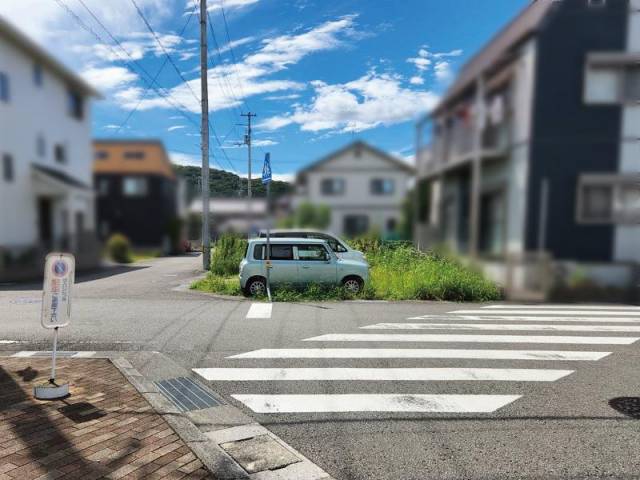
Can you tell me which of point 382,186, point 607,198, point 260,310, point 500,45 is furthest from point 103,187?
point 260,310

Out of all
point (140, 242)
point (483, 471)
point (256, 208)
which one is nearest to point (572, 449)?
point (483, 471)

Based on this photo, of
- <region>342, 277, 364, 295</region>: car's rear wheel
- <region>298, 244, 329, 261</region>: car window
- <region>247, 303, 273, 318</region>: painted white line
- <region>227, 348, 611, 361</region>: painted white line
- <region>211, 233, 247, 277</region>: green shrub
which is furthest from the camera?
<region>342, 277, 364, 295</region>: car's rear wheel

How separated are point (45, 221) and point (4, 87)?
0.41 metres

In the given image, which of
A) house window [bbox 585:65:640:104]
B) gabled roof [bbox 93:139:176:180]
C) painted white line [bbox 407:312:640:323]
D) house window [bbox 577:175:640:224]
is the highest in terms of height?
house window [bbox 585:65:640:104]

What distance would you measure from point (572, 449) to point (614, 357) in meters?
3.34

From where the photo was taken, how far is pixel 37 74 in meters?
1.27

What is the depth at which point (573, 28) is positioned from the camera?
0.76m

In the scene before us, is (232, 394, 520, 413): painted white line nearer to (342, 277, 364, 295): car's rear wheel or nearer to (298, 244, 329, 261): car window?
(298, 244, 329, 261): car window

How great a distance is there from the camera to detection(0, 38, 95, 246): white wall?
3.94 ft

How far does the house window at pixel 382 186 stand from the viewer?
1.12 metres

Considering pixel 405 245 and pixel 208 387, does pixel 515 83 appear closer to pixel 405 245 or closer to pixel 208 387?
pixel 405 245

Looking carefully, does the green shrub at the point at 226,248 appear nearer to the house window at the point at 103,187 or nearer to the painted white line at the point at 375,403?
the house window at the point at 103,187

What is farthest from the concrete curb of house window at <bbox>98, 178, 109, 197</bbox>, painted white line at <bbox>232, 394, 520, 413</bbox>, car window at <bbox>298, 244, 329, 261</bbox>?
car window at <bbox>298, 244, 329, 261</bbox>

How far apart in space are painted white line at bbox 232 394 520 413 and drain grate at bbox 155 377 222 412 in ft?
0.94
